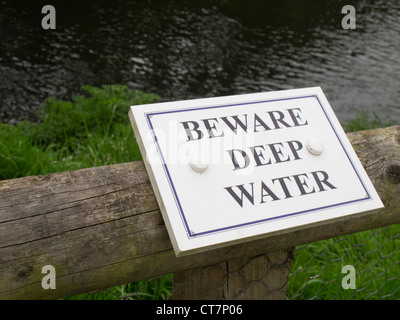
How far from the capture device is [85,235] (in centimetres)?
104

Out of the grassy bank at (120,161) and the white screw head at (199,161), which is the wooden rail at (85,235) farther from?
the grassy bank at (120,161)

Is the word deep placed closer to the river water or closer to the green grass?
the green grass

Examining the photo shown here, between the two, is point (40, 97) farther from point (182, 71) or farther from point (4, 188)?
point (4, 188)

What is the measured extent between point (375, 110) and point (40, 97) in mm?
3491

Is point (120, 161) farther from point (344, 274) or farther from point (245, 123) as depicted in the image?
point (245, 123)

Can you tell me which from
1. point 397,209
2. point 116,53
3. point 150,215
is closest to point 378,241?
point 397,209

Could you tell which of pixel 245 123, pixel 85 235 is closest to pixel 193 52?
pixel 245 123

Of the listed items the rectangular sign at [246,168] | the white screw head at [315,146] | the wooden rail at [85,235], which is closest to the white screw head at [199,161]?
the rectangular sign at [246,168]

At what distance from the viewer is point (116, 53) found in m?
5.53

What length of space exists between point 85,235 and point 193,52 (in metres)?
4.98

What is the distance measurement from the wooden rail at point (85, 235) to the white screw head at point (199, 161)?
13cm

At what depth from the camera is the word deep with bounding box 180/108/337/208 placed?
1.12m

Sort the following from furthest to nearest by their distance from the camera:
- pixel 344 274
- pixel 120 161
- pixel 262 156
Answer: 1. pixel 120 161
2. pixel 344 274
3. pixel 262 156

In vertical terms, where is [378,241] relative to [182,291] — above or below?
below
